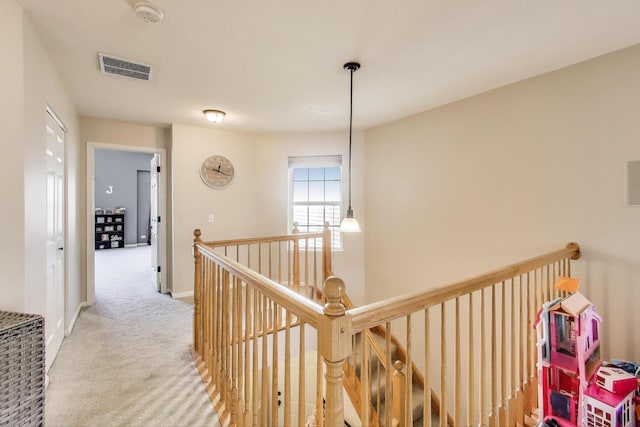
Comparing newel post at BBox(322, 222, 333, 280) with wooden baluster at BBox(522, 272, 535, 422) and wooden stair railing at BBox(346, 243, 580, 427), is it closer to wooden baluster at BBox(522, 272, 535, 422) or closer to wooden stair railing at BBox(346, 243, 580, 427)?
wooden stair railing at BBox(346, 243, 580, 427)

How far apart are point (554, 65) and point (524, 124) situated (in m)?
0.47

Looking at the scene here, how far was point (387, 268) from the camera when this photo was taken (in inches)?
156

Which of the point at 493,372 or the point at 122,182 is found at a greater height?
the point at 122,182

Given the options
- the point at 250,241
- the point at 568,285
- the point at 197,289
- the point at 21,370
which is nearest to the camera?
the point at 21,370

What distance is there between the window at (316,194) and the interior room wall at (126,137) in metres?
1.76

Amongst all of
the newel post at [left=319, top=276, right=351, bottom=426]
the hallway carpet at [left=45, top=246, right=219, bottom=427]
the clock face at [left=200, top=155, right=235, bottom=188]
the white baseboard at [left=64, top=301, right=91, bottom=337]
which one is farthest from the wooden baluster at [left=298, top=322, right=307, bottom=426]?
the clock face at [left=200, top=155, right=235, bottom=188]

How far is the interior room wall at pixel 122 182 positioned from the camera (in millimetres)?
8422

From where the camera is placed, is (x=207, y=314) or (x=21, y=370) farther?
(x=207, y=314)

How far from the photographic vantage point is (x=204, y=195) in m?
4.18

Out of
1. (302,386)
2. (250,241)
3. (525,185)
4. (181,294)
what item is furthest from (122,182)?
(525,185)

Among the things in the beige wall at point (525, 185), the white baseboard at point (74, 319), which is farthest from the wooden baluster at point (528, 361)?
the white baseboard at point (74, 319)

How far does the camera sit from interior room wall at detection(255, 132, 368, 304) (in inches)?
170

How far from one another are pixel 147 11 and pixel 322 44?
3.47 ft

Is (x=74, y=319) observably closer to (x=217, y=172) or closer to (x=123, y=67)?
(x=217, y=172)
